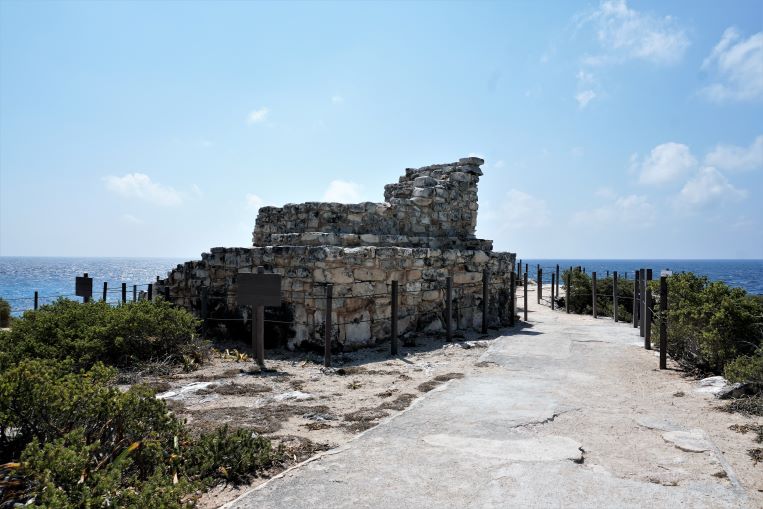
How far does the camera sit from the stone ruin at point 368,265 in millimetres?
9906

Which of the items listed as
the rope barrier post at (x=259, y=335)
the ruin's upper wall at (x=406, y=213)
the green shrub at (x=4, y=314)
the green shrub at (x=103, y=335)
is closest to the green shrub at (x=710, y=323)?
the ruin's upper wall at (x=406, y=213)

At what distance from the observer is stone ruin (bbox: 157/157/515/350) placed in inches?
390

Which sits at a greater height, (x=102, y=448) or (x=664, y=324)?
(x=664, y=324)

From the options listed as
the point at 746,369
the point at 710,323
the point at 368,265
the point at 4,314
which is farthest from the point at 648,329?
the point at 4,314

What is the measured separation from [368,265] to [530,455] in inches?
245

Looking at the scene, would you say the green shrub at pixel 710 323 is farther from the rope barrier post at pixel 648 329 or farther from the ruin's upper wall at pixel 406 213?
the ruin's upper wall at pixel 406 213

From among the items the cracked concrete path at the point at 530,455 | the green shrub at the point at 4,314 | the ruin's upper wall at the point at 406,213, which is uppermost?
the ruin's upper wall at the point at 406,213

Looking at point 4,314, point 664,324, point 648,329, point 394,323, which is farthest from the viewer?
point 4,314

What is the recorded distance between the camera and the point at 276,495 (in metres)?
3.70

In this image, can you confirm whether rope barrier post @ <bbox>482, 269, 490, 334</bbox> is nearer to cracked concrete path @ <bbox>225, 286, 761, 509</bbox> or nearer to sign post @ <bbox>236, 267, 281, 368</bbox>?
cracked concrete path @ <bbox>225, 286, 761, 509</bbox>

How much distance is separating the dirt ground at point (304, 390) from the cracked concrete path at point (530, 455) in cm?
36

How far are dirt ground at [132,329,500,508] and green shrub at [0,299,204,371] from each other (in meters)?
0.73

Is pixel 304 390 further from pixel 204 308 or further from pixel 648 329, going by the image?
pixel 648 329

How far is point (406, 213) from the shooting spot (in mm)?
12508
